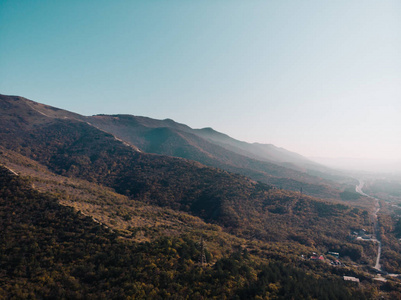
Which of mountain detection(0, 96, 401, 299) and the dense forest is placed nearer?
the dense forest

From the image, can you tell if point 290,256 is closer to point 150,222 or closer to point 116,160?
point 150,222

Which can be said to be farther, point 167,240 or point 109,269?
point 167,240

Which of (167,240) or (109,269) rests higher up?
(167,240)

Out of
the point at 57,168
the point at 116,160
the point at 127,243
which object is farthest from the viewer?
the point at 116,160

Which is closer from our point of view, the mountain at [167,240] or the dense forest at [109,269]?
the dense forest at [109,269]

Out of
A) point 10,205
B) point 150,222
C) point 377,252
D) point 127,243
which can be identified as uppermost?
point 10,205

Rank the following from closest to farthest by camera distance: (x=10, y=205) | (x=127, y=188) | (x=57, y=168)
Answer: (x=10, y=205) → (x=127, y=188) → (x=57, y=168)

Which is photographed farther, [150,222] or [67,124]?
[67,124]

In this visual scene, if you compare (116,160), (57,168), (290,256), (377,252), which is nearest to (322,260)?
(290,256)

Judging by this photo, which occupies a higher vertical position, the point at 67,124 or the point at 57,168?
the point at 67,124
